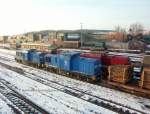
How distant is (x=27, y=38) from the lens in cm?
11825

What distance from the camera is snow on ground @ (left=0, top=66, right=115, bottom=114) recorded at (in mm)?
16344

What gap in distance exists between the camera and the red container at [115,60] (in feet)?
83.0

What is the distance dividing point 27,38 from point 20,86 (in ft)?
315

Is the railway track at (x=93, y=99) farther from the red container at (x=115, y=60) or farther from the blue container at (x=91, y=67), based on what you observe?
the red container at (x=115, y=60)

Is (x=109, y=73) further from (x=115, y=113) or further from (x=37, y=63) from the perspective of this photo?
(x=37, y=63)

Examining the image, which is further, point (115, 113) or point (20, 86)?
point (20, 86)

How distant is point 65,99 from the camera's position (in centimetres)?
1922

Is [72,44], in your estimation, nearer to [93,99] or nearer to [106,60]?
[106,60]

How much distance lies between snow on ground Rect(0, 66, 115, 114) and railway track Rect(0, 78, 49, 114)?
47 cm

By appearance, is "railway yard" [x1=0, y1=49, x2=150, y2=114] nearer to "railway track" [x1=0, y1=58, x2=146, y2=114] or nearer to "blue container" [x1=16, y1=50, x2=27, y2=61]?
"railway track" [x1=0, y1=58, x2=146, y2=114]

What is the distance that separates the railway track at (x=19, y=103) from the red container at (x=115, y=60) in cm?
954

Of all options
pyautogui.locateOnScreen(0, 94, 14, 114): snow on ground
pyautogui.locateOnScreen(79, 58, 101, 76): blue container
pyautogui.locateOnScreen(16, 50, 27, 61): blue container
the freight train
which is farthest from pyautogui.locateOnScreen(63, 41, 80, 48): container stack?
pyautogui.locateOnScreen(0, 94, 14, 114): snow on ground

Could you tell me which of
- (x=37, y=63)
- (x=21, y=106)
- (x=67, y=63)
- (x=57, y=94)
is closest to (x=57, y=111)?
(x=21, y=106)

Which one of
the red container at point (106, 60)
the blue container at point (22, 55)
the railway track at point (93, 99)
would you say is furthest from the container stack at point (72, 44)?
the railway track at point (93, 99)
